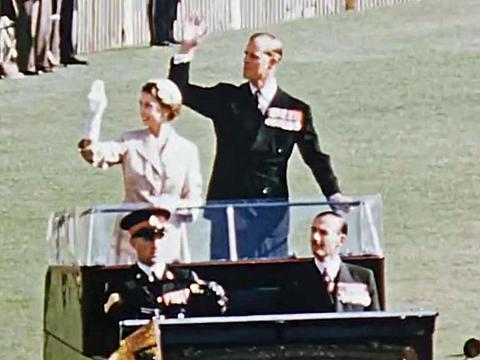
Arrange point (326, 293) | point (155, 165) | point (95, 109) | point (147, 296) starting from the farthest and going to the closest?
point (95, 109) → point (155, 165) → point (326, 293) → point (147, 296)

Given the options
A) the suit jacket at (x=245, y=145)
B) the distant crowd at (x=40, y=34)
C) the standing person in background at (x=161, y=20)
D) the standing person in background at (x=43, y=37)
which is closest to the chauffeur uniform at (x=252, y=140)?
the suit jacket at (x=245, y=145)

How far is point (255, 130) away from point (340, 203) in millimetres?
430

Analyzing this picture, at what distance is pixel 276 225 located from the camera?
5789 millimetres

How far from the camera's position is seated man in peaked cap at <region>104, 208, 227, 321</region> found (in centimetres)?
555

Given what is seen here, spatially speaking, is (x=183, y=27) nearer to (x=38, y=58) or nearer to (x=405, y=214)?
(x=38, y=58)

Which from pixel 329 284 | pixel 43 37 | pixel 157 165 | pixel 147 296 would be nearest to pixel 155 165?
pixel 157 165

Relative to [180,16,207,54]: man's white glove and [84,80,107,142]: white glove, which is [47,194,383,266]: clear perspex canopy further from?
[180,16,207,54]: man's white glove

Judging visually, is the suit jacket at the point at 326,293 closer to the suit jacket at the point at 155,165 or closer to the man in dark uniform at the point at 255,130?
the man in dark uniform at the point at 255,130

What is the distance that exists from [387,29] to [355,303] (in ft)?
3.79

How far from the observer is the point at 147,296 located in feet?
18.3

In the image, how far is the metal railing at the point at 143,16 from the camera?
6016 mm

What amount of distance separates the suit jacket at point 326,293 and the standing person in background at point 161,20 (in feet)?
3.43

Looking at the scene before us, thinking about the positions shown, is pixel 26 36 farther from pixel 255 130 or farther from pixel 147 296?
pixel 147 296

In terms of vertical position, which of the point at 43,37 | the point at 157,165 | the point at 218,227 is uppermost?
the point at 43,37
